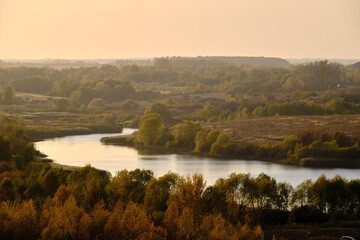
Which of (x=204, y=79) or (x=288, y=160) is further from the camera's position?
(x=204, y=79)

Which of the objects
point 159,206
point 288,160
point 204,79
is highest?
point 159,206

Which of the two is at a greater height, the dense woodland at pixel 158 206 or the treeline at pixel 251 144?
the dense woodland at pixel 158 206

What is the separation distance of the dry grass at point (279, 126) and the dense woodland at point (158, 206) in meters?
29.0

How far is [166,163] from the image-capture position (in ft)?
156

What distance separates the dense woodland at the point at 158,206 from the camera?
18.7 metres

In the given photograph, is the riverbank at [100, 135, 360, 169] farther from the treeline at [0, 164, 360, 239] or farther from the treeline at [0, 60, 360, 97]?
the treeline at [0, 60, 360, 97]

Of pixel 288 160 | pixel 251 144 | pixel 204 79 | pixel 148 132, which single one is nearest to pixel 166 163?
pixel 288 160

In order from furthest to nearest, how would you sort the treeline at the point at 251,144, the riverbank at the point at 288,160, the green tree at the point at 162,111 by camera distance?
the green tree at the point at 162,111
the treeline at the point at 251,144
the riverbank at the point at 288,160

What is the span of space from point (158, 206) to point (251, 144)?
29.9 meters

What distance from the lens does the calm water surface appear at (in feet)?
137

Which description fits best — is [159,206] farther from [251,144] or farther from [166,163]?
[251,144]

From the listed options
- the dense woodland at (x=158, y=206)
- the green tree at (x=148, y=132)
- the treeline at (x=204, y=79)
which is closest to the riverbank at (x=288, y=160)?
the green tree at (x=148, y=132)

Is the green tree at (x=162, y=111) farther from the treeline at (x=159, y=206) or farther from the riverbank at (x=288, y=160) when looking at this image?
the treeline at (x=159, y=206)

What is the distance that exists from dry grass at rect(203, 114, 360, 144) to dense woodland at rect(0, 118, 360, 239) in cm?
2898
